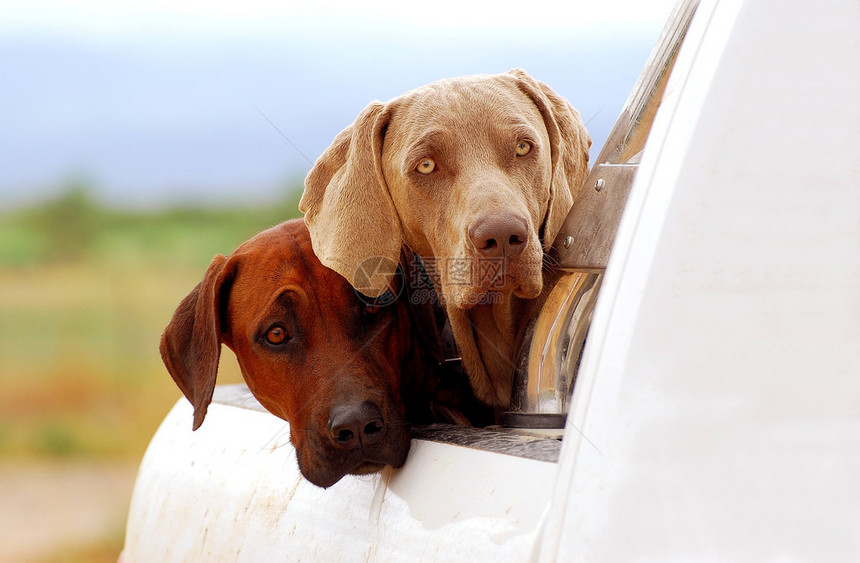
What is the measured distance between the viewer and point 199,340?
2404 mm

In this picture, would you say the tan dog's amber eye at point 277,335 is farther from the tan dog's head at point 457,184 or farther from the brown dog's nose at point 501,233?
the brown dog's nose at point 501,233

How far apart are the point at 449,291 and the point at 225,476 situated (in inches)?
27.9

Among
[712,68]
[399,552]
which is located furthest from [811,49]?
[399,552]

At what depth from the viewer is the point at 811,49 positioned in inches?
44.9

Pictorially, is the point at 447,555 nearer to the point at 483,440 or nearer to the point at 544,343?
the point at 483,440

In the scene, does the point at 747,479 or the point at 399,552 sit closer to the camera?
the point at 747,479

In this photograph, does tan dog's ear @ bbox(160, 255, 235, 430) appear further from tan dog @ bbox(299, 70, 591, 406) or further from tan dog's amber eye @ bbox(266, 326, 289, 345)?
tan dog @ bbox(299, 70, 591, 406)

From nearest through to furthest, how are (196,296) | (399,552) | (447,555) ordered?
(447,555) < (399,552) < (196,296)

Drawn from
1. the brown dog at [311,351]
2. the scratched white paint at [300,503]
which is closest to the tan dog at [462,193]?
the brown dog at [311,351]

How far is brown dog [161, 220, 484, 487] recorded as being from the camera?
6.66 feet

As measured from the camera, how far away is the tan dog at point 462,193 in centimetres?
213

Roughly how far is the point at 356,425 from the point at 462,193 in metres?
0.61

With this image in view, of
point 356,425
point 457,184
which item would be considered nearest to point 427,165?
point 457,184

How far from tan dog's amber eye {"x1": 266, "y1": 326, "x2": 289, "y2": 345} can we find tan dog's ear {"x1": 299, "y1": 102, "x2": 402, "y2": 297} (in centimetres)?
22
